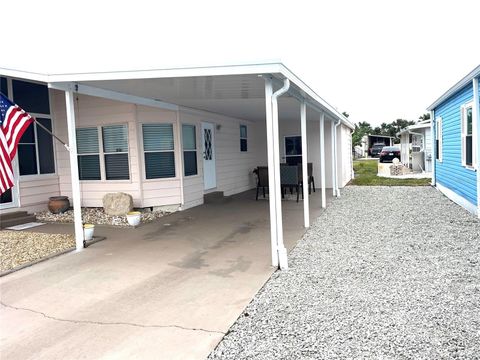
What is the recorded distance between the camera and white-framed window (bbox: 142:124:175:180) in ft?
27.7

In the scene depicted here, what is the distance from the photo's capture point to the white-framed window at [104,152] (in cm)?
838

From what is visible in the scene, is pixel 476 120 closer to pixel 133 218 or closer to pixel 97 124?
pixel 133 218

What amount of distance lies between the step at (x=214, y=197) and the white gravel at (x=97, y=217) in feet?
5.75

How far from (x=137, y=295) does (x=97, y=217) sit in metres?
4.52

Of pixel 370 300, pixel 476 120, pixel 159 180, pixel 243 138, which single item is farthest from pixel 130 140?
pixel 476 120

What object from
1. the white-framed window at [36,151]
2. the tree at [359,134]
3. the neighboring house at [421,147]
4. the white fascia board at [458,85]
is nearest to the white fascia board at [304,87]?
the white fascia board at [458,85]

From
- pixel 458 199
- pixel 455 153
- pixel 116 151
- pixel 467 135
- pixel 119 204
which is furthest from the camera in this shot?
pixel 455 153

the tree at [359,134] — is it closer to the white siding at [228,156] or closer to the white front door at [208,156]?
the white siding at [228,156]

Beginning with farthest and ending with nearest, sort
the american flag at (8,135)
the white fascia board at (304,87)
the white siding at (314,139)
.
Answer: the white siding at (314,139), the american flag at (8,135), the white fascia board at (304,87)

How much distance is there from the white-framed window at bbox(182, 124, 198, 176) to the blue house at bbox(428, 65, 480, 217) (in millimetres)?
5968

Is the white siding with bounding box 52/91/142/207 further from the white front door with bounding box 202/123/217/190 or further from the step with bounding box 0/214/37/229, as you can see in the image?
the white front door with bounding box 202/123/217/190

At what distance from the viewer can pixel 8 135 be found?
193 inches

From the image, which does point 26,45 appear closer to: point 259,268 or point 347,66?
point 259,268

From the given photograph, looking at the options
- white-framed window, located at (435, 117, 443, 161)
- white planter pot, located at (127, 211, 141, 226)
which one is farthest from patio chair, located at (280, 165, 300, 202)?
white-framed window, located at (435, 117, 443, 161)
